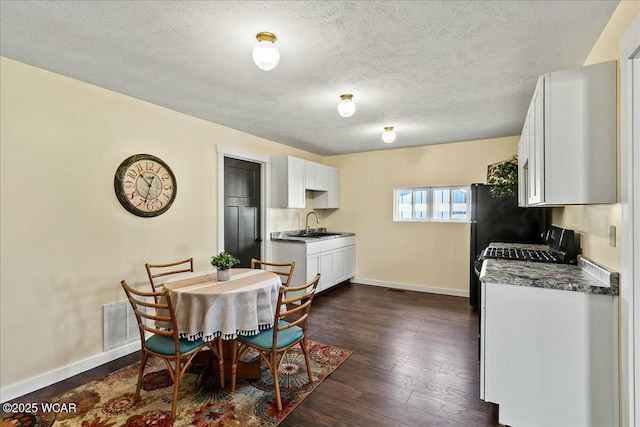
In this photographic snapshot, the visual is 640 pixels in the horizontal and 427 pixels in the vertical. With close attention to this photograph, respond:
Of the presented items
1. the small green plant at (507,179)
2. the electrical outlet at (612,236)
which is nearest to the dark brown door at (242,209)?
the small green plant at (507,179)

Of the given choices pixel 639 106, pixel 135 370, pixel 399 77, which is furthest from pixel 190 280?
pixel 639 106

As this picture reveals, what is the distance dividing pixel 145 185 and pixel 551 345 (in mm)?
3502

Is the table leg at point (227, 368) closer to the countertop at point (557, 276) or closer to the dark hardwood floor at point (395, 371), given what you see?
the dark hardwood floor at point (395, 371)

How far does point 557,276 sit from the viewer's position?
1854 millimetres

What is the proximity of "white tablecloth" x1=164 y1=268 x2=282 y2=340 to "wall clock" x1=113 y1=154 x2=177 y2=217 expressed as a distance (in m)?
1.08

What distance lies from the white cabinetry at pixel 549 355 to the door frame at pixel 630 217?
0.56 ft

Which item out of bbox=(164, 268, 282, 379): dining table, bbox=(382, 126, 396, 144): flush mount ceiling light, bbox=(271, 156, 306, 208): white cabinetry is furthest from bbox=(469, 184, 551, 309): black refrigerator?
bbox=(164, 268, 282, 379): dining table

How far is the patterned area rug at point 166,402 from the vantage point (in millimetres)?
1959

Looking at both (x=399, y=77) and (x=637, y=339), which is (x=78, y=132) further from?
(x=637, y=339)

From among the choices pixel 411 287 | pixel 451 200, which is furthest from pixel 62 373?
pixel 451 200

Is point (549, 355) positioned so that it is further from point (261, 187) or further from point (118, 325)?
point (261, 187)

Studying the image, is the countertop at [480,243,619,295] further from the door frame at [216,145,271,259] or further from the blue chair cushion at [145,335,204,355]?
the door frame at [216,145,271,259]

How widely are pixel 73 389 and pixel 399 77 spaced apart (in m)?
3.55

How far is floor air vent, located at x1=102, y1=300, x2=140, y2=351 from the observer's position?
2.74 meters
